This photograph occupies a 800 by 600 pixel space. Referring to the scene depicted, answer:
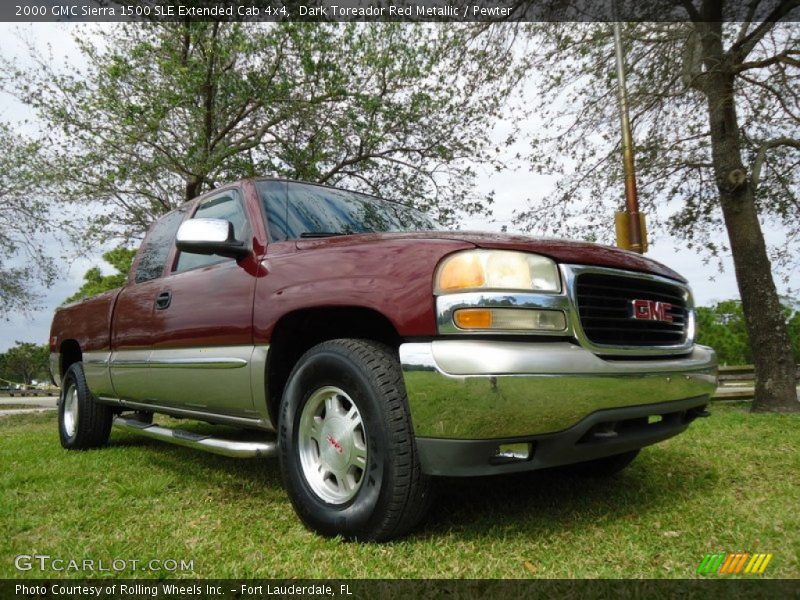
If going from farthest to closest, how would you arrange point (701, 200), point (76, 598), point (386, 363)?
point (701, 200)
point (386, 363)
point (76, 598)

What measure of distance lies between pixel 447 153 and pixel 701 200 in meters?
5.12

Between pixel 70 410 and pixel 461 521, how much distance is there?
4.52m

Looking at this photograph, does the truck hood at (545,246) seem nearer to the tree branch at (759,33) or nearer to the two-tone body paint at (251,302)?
the two-tone body paint at (251,302)

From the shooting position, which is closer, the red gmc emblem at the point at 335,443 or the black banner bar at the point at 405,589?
the black banner bar at the point at 405,589

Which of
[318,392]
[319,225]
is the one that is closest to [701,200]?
[319,225]

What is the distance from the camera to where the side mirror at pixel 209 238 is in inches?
123

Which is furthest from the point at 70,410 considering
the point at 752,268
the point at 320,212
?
the point at 752,268

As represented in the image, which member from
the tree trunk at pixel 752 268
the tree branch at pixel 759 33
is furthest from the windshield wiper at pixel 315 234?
the tree branch at pixel 759 33

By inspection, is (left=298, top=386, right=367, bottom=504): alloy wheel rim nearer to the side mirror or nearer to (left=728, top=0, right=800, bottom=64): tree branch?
the side mirror

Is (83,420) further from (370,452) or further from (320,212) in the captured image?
(370,452)

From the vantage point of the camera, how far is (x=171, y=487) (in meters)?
3.76

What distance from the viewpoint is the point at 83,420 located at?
5.20 m

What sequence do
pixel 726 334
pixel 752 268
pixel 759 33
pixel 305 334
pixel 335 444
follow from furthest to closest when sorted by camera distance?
pixel 726 334
pixel 752 268
pixel 759 33
pixel 305 334
pixel 335 444

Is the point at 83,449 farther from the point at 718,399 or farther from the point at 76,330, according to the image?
the point at 718,399
